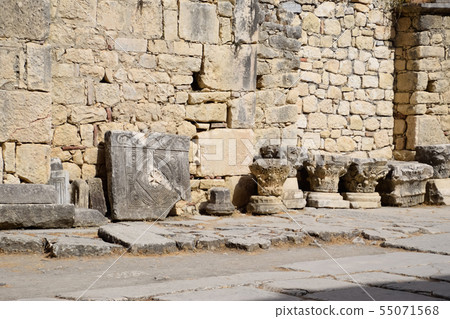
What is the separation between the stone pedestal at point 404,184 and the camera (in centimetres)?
1014

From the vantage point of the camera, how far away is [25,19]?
6910mm

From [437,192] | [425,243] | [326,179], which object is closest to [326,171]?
[326,179]

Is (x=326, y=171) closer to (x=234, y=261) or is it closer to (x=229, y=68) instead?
(x=229, y=68)

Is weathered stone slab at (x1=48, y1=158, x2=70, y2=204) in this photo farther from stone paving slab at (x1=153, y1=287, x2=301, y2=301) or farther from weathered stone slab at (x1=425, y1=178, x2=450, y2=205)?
weathered stone slab at (x1=425, y1=178, x2=450, y2=205)

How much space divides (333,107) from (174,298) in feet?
29.1

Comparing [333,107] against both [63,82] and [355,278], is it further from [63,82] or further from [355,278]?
[355,278]

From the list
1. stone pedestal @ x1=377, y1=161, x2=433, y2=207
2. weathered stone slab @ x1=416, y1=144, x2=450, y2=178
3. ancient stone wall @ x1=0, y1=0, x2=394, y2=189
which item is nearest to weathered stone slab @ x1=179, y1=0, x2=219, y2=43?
ancient stone wall @ x1=0, y1=0, x2=394, y2=189

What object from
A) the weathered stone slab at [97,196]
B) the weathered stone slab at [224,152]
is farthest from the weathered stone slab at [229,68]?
the weathered stone slab at [97,196]

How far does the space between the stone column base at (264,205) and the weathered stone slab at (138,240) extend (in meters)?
2.51

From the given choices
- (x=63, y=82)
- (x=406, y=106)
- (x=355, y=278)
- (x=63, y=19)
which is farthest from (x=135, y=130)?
(x=406, y=106)

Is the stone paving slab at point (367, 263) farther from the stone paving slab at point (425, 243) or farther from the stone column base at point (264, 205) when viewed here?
the stone column base at point (264, 205)

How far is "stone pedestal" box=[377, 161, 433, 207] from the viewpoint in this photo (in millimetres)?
10141

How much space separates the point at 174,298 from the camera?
387cm

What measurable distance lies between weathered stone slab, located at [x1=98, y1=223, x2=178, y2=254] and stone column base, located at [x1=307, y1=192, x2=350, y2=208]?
12.2 ft
